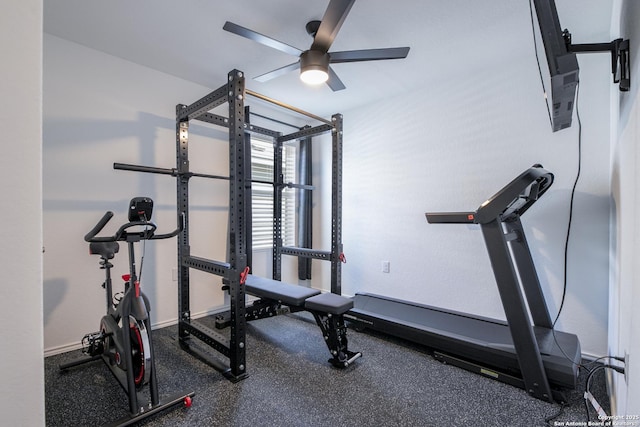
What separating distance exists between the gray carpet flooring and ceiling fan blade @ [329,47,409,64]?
2.08 meters

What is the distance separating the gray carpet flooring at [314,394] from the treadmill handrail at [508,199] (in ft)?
3.47

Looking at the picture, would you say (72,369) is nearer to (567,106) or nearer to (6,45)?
(6,45)

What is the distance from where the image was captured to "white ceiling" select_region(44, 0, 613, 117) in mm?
1788

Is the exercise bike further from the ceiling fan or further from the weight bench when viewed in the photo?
the ceiling fan

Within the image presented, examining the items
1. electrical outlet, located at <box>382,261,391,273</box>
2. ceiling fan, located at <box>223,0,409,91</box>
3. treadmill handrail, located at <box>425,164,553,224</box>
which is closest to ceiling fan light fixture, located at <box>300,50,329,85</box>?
ceiling fan, located at <box>223,0,409,91</box>

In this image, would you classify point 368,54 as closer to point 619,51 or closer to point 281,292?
point 619,51

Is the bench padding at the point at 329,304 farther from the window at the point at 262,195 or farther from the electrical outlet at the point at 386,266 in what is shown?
the window at the point at 262,195

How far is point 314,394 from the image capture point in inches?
67.2

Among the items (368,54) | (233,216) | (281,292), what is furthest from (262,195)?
(368,54)

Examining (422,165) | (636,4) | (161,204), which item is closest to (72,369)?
(161,204)

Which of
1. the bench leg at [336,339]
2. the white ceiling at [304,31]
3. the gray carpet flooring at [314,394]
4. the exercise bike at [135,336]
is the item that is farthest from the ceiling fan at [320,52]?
the gray carpet flooring at [314,394]

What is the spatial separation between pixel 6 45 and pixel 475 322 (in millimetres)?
2883

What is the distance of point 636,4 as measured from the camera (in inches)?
45.3

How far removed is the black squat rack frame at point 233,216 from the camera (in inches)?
72.8
